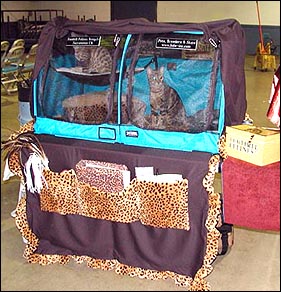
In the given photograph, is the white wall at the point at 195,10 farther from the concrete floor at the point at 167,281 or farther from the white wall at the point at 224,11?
the concrete floor at the point at 167,281

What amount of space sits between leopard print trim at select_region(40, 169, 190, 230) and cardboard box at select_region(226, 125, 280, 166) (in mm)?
324

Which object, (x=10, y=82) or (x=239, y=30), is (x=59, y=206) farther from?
(x=10, y=82)

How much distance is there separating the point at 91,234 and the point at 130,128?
0.66m

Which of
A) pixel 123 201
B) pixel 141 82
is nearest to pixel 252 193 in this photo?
pixel 123 201

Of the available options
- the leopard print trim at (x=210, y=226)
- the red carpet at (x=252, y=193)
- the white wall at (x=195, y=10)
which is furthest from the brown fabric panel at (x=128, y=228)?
the white wall at (x=195, y=10)

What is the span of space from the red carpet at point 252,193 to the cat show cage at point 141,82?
22cm

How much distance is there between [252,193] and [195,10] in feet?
37.7

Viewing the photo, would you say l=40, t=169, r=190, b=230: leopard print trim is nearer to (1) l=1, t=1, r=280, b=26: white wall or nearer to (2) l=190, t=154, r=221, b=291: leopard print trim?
(2) l=190, t=154, r=221, b=291: leopard print trim

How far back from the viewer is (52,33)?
8.01ft

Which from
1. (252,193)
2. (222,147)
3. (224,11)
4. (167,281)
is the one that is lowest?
(167,281)

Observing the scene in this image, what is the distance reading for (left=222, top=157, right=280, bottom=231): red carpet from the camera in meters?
1.93

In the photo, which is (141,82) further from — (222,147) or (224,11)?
(224,11)

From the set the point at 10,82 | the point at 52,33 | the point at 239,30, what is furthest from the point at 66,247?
the point at 10,82

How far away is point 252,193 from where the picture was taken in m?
1.98
